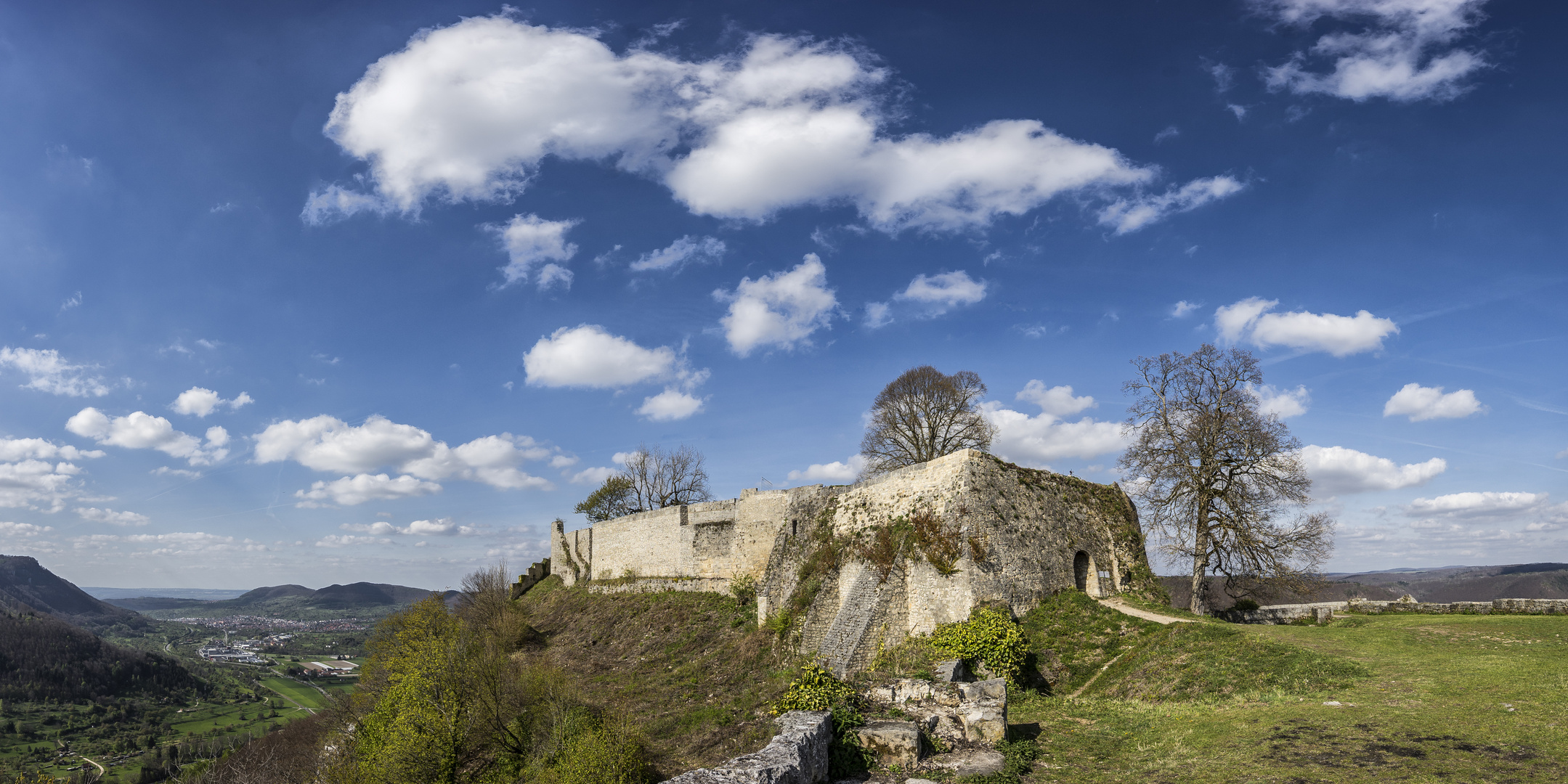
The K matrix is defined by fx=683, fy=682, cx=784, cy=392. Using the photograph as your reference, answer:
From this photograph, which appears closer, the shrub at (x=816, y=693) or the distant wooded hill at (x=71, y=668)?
the shrub at (x=816, y=693)

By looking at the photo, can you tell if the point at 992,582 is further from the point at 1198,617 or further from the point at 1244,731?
the point at 1244,731

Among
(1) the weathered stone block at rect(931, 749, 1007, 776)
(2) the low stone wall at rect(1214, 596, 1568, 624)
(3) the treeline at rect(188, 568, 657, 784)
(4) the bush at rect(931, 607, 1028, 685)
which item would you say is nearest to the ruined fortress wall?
(3) the treeline at rect(188, 568, 657, 784)

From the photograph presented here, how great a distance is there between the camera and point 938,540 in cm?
1948

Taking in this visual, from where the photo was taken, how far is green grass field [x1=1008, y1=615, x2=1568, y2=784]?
7.60m

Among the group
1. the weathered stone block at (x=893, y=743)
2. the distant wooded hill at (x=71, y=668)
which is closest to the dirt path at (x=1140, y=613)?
the weathered stone block at (x=893, y=743)

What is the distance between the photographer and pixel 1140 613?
18438 mm

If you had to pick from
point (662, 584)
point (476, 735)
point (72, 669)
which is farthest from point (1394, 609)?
point (72, 669)

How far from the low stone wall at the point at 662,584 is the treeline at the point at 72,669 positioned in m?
87.1

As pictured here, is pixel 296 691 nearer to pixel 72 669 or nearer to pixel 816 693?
pixel 72 669

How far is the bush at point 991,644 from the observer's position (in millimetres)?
14602

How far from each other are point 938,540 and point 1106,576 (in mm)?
5938

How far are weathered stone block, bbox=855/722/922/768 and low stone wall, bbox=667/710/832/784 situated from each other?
0.57 metres

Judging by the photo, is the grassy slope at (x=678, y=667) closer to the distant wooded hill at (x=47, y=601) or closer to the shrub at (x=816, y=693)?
the shrub at (x=816, y=693)

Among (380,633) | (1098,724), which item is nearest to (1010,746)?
(1098,724)
